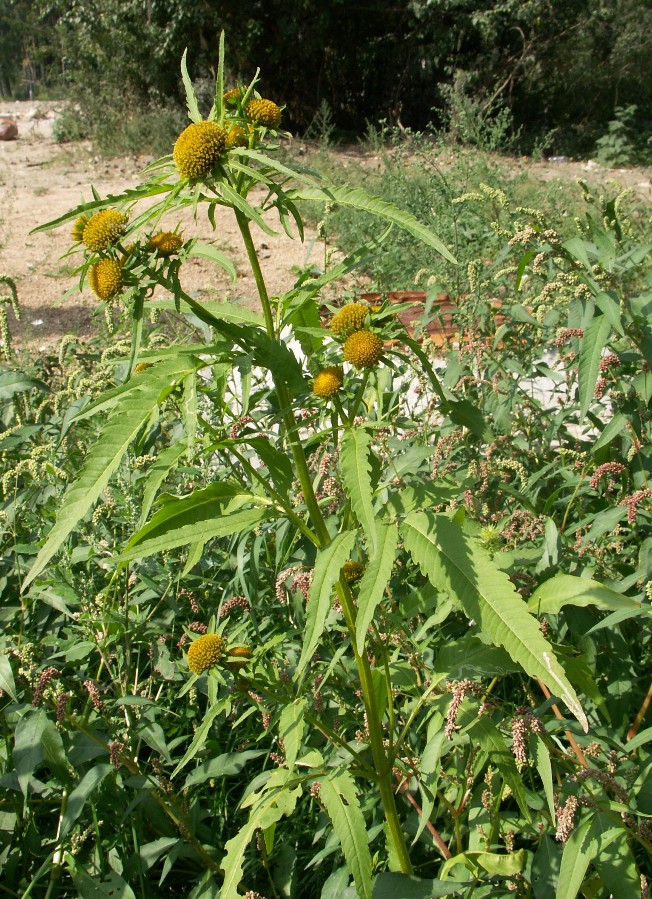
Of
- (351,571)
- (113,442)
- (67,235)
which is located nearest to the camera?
(113,442)

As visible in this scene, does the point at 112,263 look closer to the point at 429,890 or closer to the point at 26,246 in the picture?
the point at 429,890

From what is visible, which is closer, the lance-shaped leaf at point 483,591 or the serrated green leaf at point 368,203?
the lance-shaped leaf at point 483,591

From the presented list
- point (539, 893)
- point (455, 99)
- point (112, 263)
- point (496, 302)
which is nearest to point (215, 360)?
point (112, 263)

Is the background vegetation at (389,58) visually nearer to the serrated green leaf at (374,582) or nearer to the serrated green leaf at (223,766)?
the serrated green leaf at (223,766)

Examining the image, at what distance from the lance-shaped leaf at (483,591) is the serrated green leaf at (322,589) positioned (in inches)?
4.0

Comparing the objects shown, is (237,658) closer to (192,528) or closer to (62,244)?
(192,528)

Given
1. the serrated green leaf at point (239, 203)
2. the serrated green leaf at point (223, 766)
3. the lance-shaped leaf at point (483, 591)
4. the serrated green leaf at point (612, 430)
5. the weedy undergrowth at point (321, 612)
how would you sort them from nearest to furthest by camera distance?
the lance-shaped leaf at point (483, 591), the serrated green leaf at point (239, 203), the weedy undergrowth at point (321, 612), the serrated green leaf at point (223, 766), the serrated green leaf at point (612, 430)

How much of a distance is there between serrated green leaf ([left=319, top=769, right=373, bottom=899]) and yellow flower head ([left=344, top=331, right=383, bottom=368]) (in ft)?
2.46

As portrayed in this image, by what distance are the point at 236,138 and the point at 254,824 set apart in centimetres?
117

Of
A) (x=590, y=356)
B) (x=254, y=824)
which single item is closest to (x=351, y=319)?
(x=590, y=356)

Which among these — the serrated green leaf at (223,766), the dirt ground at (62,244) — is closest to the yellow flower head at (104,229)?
the serrated green leaf at (223,766)

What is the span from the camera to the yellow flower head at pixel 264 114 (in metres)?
1.42

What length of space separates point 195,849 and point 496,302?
3.02 metres

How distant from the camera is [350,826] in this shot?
140 centimetres
